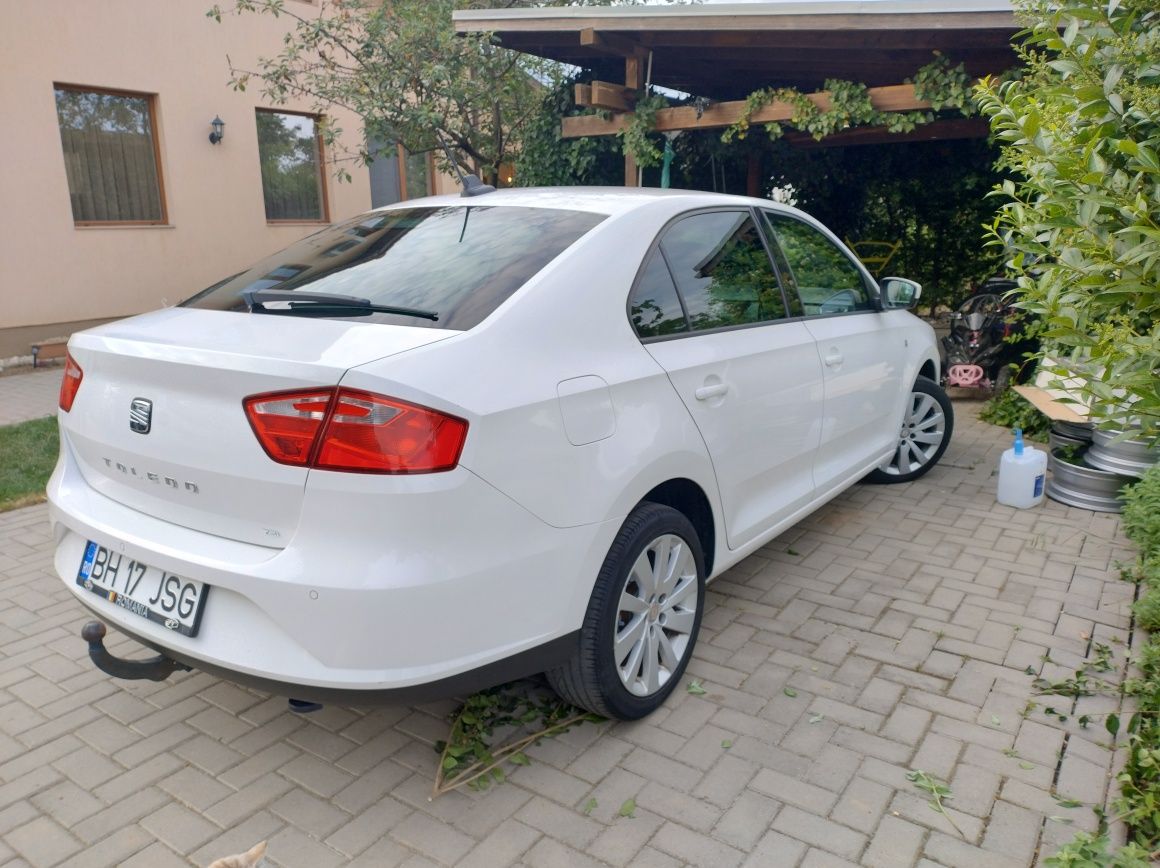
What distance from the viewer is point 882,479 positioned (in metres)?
5.57

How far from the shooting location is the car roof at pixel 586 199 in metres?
3.07

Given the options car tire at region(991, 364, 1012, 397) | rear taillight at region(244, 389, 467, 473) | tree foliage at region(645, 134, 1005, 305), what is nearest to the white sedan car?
rear taillight at region(244, 389, 467, 473)

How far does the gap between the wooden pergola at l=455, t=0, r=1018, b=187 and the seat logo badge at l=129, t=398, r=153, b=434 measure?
5264 mm

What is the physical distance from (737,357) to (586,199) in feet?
2.65

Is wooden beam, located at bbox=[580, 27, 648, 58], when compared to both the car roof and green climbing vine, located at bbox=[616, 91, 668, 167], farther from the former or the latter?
the car roof

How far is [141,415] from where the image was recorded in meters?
2.44

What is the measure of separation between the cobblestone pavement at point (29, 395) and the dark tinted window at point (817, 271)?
6463mm

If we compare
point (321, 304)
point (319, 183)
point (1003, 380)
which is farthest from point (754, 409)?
point (319, 183)

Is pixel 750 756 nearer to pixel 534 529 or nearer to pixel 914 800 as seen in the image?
pixel 914 800

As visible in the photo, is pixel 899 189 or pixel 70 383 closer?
pixel 70 383

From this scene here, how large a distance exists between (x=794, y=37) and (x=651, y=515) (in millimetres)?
5323

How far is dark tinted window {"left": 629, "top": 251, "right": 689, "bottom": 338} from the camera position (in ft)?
9.41

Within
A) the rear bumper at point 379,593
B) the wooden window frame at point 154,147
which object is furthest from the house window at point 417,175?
the rear bumper at point 379,593

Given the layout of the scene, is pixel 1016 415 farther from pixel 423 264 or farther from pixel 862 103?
pixel 423 264
